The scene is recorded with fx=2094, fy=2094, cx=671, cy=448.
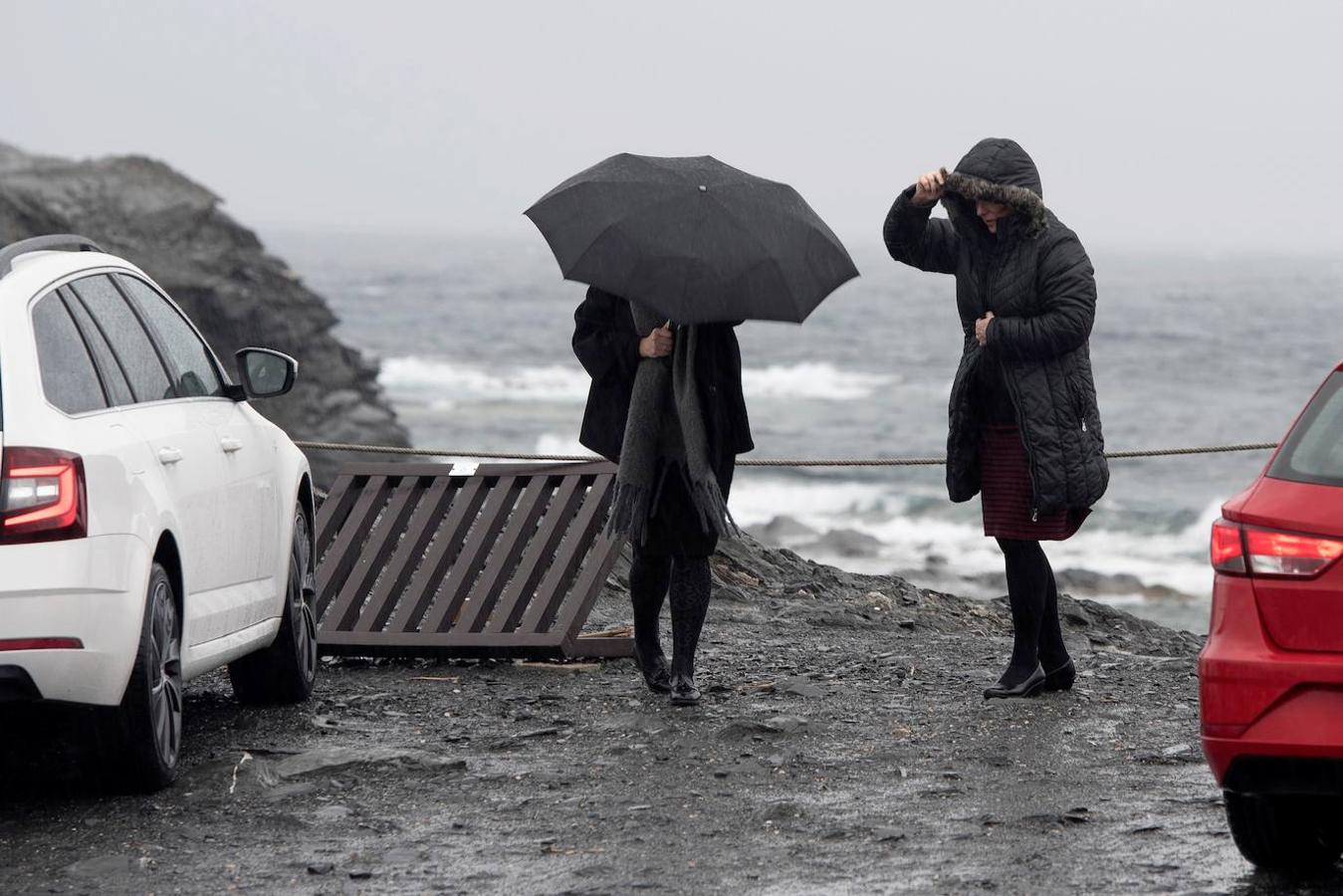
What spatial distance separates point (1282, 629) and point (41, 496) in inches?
117

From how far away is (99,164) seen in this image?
136 feet

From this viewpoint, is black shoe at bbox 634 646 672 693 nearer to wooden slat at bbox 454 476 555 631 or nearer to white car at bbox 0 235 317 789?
wooden slat at bbox 454 476 555 631

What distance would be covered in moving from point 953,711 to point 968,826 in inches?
68.8

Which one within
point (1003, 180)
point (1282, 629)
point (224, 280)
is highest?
point (1003, 180)

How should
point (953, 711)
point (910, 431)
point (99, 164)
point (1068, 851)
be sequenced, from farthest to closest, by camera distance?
point (910, 431) → point (99, 164) → point (953, 711) → point (1068, 851)

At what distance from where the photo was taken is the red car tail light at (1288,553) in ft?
14.7

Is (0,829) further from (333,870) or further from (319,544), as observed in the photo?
(319,544)

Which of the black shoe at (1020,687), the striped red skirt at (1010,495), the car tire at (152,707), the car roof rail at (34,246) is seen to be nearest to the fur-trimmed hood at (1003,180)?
the striped red skirt at (1010,495)

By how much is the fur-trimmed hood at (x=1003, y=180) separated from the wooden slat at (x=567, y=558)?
2.37 meters

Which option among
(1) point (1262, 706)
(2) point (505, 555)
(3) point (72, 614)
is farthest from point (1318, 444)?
(2) point (505, 555)

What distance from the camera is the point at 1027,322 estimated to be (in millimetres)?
7062

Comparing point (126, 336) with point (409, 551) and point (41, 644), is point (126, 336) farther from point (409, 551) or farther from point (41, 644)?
point (409, 551)

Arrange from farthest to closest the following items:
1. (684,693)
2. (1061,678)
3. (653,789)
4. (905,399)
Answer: (905,399), (1061,678), (684,693), (653,789)

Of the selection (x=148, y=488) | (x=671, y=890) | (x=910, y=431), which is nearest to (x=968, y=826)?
(x=671, y=890)
